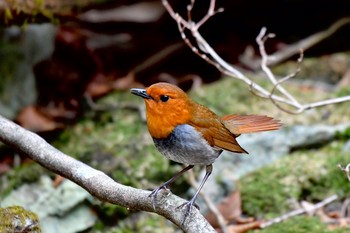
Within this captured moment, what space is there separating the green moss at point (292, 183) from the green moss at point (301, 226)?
212 mm

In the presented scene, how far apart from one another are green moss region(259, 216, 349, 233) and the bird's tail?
0.88 m

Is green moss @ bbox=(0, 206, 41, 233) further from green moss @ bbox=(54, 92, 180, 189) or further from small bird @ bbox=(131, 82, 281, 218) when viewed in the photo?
green moss @ bbox=(54, 92, 180, 189)

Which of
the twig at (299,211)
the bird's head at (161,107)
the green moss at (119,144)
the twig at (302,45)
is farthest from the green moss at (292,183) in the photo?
the twig at (302,45)

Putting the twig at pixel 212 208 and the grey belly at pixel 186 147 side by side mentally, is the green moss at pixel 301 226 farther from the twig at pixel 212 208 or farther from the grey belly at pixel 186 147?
the grey belly at pixel 186 147

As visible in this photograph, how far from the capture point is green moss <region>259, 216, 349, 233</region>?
4.17 m

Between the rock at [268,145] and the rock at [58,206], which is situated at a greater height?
the rock at [268,145]

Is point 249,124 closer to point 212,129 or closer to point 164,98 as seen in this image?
point 212,129

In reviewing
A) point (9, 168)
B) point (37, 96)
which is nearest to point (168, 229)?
point (9, 168)

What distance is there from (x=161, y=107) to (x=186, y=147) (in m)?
0.25

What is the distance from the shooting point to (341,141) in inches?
204

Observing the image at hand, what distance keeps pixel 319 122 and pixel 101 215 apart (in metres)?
2.06

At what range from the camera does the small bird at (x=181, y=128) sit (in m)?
3.29

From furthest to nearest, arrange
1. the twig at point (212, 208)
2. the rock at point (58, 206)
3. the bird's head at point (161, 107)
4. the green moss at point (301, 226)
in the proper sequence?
the rock at point (58, 206) → the twig at point (212, 208) → the green moss at point (301, 226) → the bird's head at point (161, 107)

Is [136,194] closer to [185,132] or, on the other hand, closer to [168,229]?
[185,132]
